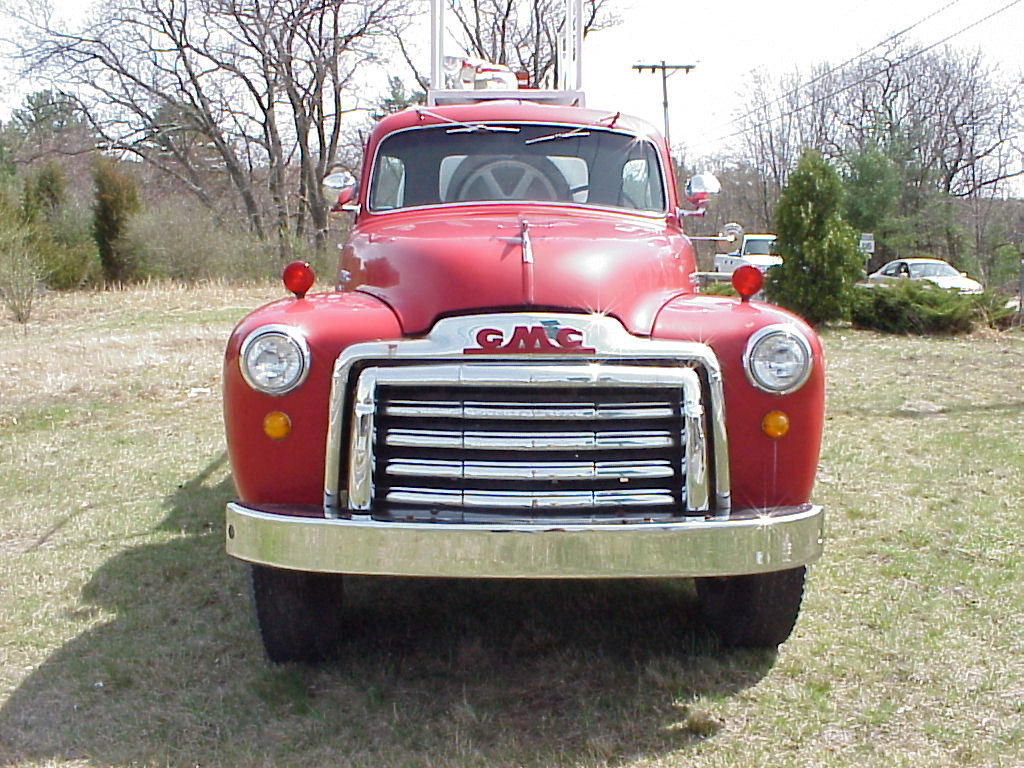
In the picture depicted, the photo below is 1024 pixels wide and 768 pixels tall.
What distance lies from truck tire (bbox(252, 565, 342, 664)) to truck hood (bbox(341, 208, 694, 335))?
3.06ft

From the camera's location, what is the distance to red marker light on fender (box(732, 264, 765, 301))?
11.8 ft

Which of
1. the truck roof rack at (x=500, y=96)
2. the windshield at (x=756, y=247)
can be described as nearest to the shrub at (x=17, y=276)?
the truck roof rack at (x=500, y=96)

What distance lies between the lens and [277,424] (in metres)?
3.24

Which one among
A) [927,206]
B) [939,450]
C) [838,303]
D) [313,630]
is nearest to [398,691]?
[313,630]

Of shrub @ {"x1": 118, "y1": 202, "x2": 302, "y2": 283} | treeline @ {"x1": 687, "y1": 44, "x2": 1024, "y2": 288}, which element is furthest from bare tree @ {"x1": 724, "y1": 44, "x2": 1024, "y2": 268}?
shrub @ {"x1": 118, "y1": 202, "x2": 302, "y2": 283}

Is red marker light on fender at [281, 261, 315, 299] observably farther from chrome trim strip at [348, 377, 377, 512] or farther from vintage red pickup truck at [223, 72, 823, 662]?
chrome trim strip at [348, 377, 377, 512]

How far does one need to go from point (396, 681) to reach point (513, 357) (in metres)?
1.28

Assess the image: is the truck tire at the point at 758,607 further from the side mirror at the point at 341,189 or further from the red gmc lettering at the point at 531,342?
the side mirror at the point at 341,189

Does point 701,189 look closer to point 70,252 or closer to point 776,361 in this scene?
point 776,361

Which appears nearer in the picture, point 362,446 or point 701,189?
point 362,446

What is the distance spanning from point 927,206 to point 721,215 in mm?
15787

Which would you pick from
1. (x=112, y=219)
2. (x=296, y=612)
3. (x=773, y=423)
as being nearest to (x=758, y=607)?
(x=773, y=423)

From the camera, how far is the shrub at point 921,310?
48.9ft

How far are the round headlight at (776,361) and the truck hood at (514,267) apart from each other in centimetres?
33
